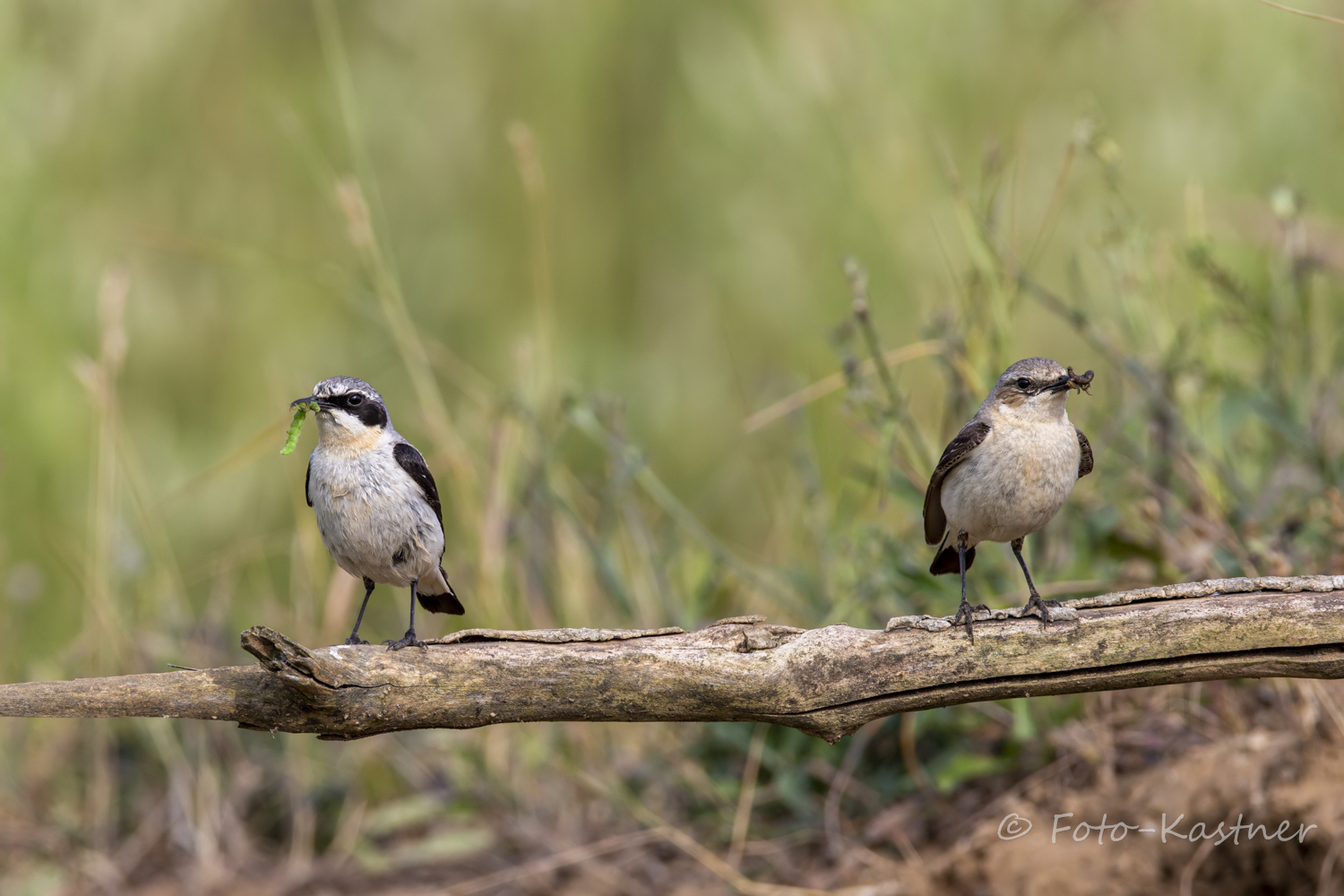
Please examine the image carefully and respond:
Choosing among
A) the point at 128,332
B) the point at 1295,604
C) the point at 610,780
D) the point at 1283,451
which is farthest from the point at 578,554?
the point at 128,332

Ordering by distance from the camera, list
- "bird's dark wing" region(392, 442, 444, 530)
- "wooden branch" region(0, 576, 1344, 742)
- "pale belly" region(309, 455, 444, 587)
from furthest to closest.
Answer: "bird's dark wing" region(392, 442, 444, 530) < "pale belly" region(309, 455, 444, 587) < "wooden branch" region(0, 576, 1344, 742)

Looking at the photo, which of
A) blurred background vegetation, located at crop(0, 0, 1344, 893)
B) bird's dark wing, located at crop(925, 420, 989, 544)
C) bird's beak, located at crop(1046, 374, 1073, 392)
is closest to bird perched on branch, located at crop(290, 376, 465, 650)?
blurred background vegetation, located at crop(0, 0, 1344, 893)

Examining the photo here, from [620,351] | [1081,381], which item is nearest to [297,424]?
[1081,381]

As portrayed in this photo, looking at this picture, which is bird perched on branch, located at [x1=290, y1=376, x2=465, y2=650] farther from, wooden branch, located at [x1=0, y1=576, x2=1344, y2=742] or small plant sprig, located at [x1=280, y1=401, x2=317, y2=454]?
wooden branch, located at [x1=0, y1=576, x2=1344, y2=742]

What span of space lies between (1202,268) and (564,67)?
6.21 metres

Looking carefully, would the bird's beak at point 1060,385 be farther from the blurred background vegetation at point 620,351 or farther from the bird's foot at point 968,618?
the blurred background vegetation at point 620,351

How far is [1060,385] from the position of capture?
8.63 feet

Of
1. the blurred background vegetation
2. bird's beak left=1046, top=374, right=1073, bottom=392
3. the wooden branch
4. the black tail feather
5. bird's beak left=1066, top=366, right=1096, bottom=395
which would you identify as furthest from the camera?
the blurred background vegetation

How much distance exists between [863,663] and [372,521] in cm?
121

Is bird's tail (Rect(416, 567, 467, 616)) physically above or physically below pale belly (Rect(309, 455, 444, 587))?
below

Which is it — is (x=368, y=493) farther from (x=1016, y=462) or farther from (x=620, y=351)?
(x=620, y=351)

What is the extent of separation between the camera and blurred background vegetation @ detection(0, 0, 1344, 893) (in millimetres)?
4438

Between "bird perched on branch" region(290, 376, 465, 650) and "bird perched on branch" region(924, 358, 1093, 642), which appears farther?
"bird perched on branch" region(290, 376, 465, 650)

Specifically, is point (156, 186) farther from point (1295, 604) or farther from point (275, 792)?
point (1295, 604)
